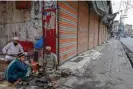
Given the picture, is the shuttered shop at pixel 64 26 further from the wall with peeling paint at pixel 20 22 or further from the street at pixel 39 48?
the wall with peeling paint at pixel 20 22

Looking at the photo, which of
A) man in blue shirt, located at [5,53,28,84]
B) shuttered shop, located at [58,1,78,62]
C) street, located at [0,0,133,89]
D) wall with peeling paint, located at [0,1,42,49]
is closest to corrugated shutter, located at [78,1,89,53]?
shuttered shop, located at [58,1,78,62]

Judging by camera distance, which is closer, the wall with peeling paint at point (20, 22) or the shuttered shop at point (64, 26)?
the wall with peeling paint at point (20, 22)

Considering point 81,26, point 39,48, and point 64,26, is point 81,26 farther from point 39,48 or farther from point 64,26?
point 39,48

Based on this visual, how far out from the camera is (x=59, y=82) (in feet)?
16.1

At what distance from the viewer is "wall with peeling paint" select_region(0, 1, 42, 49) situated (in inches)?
238

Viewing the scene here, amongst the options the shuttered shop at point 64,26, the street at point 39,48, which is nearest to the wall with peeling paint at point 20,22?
the street at point 39,48

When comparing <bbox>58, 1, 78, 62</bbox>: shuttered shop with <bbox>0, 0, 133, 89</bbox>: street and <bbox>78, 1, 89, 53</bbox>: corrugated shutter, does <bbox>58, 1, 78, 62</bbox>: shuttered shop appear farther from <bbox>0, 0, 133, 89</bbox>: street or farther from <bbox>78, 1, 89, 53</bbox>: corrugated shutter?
<bbox>78, 1, 89, 53</bbox>: corrugated shutter

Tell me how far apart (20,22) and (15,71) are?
2.25m

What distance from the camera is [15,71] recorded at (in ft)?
16.1

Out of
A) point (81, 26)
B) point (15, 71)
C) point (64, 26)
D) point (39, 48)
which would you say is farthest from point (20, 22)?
point (81, 26)

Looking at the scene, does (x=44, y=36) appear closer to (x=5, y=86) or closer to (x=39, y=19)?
(x=39, y=19)

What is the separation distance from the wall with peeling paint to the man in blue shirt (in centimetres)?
151

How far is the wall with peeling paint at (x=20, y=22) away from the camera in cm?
605

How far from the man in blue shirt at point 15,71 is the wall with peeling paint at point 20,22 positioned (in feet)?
4.96
